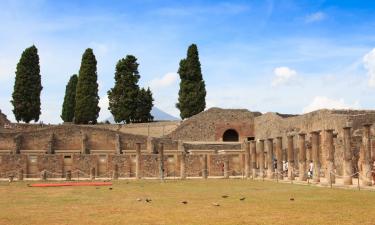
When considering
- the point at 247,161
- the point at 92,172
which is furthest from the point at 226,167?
the point at 92,172

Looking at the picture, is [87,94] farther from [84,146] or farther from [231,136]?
[231,136]

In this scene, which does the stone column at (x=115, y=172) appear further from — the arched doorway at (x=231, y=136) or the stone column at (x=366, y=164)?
the arched doorway at (x=231, y=136)

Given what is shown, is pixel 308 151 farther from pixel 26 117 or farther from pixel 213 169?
pixel 26 117

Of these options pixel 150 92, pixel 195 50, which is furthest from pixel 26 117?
pixel 195 50

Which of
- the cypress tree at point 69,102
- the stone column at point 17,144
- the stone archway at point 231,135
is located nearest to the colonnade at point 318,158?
the stone archway at point 231,135

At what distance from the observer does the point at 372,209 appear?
41.4ft

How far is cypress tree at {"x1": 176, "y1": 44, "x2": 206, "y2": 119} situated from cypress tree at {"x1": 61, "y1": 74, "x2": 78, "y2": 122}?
14125 millimetres

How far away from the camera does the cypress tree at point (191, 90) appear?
5388 centimetres

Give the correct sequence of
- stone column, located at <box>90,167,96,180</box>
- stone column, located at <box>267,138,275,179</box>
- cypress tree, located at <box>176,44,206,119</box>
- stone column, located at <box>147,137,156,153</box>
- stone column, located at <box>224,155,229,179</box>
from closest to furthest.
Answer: stone column, located at <box>267,138,275,179</box> → stone column, located at <box>90,167,96,180</box> → stone column, located at <box>224,155,229,179</box> → stone column, located at <box>147,137,156,153</box> → cypress tree, located at <box>176,44,206,119</box>

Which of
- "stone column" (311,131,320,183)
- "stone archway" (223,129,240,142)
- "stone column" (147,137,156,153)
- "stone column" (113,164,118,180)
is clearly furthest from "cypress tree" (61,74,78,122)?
"stone column" (311,131,320,183)

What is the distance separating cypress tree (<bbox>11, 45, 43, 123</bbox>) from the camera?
50594 millimetres

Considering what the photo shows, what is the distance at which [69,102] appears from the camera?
62281mm

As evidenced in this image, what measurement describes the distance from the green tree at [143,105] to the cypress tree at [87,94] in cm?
411

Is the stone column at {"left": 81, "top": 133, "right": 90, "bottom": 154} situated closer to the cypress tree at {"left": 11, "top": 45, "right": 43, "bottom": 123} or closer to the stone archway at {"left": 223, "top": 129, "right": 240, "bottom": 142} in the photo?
the cypress tree at {"left": 11, "top": 45, "right": 43, "bottom": 123}
